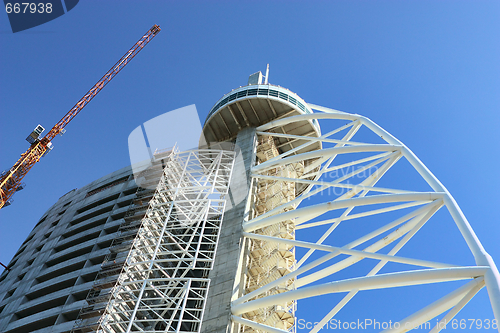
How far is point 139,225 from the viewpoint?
3388 cm

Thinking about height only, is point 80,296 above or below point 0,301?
below

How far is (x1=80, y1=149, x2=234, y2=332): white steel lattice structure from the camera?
2636 centimetres

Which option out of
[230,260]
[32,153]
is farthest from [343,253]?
[32,153]

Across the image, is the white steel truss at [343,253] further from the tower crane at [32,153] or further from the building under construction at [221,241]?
the tower crane at [32,153]

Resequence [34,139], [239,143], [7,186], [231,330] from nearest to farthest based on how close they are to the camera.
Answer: [231,330] → [239,143] → [7,186] → [34,139]

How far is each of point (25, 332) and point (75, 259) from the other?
636 centimetres

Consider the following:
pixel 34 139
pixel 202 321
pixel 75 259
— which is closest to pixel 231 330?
pixel 202 321

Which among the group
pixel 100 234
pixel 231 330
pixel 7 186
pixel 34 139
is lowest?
pixel 231 330

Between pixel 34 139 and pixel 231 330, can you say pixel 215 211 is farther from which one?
pixel 34 139

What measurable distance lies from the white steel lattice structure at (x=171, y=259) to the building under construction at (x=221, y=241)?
0.13 m

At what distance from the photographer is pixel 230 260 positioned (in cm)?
2725

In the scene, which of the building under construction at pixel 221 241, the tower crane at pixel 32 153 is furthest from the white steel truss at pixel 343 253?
the tower crane at pixel 32 153

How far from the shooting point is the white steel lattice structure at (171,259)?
2636 cm

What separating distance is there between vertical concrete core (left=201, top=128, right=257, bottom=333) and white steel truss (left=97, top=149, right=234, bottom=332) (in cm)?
54
